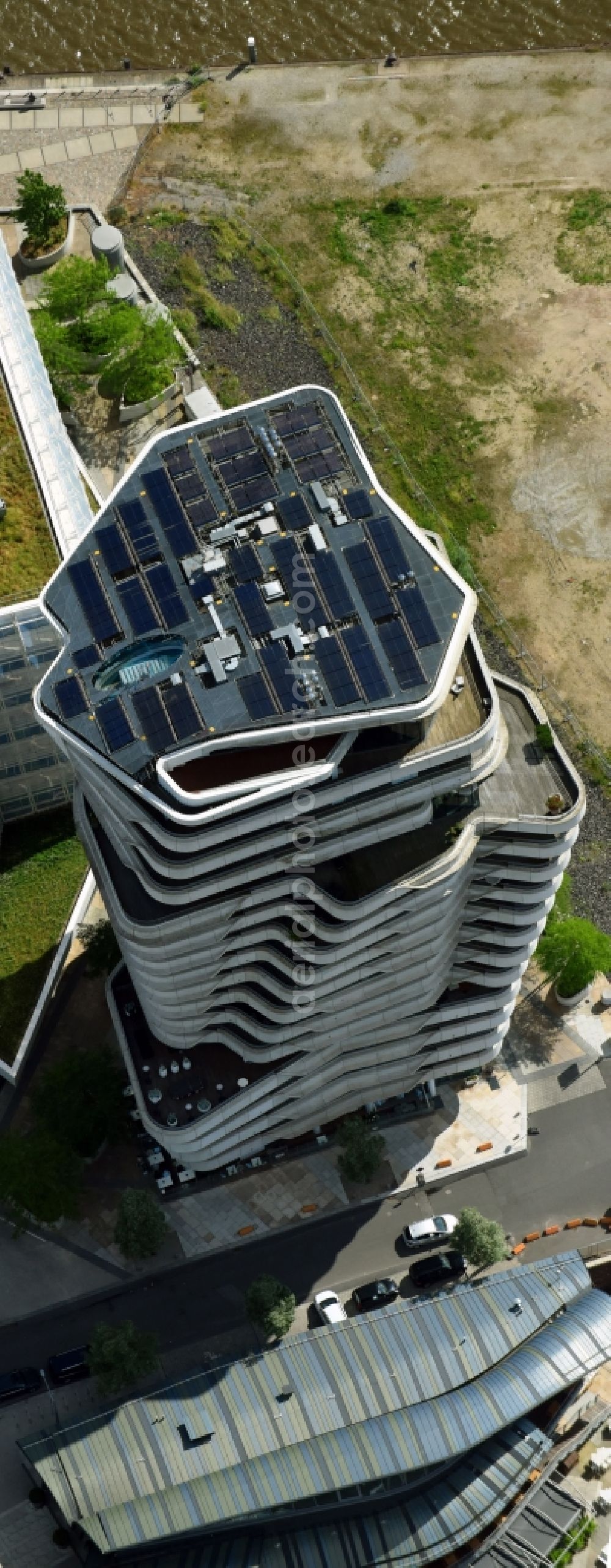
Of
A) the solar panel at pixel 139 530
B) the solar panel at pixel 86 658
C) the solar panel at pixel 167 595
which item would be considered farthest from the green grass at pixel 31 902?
the solar panel at pixel 167 595

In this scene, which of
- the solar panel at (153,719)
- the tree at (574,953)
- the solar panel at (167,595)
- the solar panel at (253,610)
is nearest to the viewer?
the solar panel at (153,719)

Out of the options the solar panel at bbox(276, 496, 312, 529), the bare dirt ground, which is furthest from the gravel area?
the solar panel at bbox(276, 496, 312, 529)

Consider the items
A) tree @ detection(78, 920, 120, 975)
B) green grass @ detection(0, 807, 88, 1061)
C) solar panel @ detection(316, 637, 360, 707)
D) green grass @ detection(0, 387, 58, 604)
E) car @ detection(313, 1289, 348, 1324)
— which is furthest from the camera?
tree @ detection(78, 920, 120, 975)

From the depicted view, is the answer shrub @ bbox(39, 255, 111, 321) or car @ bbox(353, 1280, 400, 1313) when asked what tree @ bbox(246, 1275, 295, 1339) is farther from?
shrub @ bbox(39, 255, 111, 321)

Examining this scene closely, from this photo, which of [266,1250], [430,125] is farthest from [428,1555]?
[430,125]

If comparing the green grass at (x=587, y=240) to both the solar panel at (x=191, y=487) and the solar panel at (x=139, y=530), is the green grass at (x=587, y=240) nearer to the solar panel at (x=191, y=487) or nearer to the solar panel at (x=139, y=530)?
the solar panel at (x=191, y=487)

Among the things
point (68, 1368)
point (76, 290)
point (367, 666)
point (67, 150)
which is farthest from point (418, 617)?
point (67, 150)

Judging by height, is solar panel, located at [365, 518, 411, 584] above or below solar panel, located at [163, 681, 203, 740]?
above
